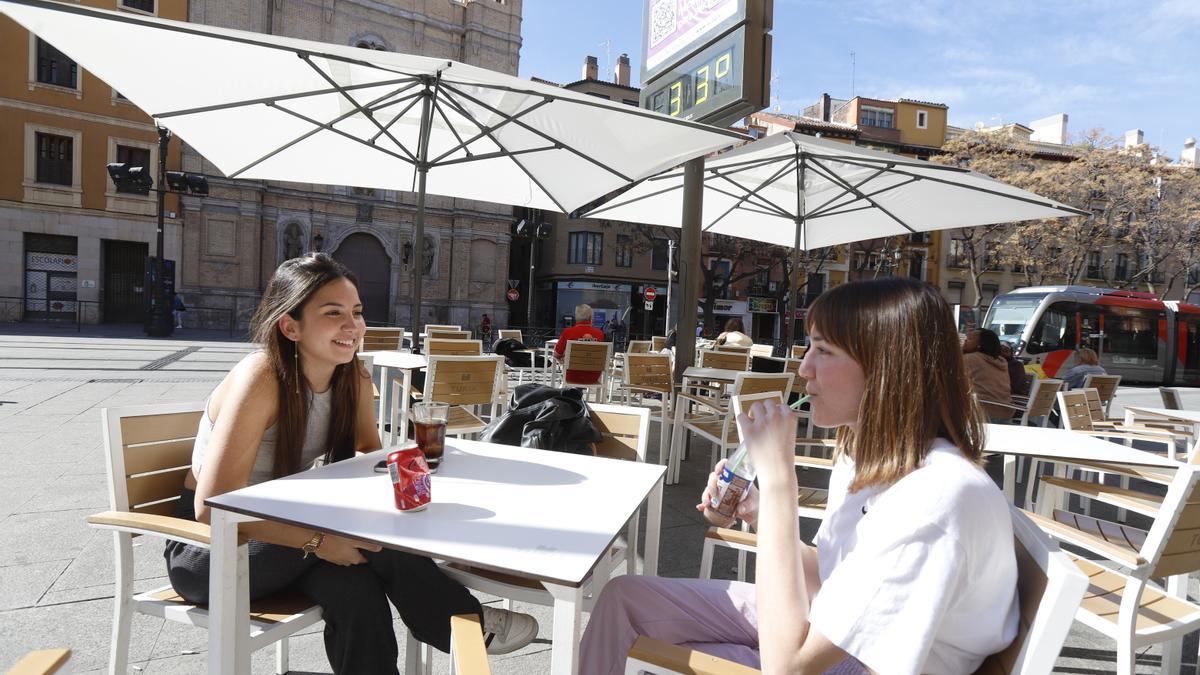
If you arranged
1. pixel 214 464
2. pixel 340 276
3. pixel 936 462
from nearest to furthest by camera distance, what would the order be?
pixel 936 462 → pixel 214 464 → pixel 340 276

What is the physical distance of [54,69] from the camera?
940 inches

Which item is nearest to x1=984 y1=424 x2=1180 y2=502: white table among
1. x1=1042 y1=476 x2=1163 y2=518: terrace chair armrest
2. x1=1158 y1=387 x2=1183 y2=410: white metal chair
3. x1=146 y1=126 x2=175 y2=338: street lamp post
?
x1=1042 y1=476 x2=1163 y2=518: terrace chair armrest

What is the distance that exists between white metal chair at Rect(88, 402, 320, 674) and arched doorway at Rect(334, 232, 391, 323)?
93.7 feet

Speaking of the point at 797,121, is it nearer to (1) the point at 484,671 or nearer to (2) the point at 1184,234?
(2) the point at 1184,234

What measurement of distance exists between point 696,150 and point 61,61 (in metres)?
29.8

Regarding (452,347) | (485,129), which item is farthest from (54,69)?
(485,129)

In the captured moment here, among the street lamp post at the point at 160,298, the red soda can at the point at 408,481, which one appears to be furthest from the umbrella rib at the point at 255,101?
the street lamp post at the point at 160,298

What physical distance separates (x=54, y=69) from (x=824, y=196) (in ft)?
95.7

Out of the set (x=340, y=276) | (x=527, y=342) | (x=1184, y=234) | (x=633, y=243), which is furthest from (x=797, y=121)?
(x=340, y=276)

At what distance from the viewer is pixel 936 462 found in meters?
1.07

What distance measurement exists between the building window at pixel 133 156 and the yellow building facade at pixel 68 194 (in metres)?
0.04

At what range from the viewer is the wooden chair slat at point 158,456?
197 cm

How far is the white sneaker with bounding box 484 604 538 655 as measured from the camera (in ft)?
5.95

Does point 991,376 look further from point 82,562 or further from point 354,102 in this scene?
point 82,562
